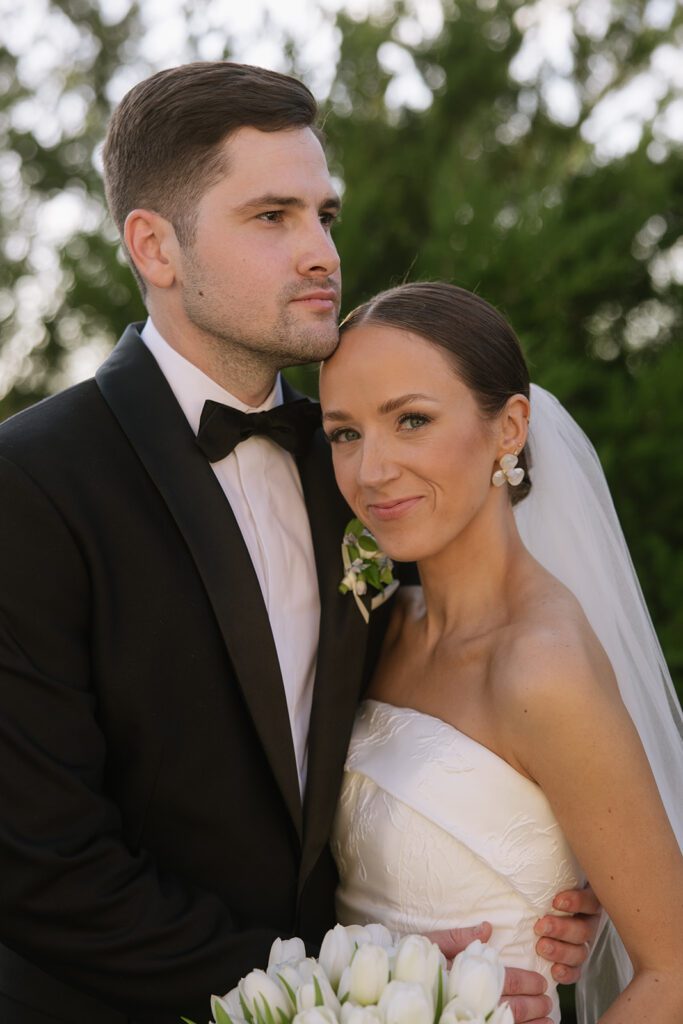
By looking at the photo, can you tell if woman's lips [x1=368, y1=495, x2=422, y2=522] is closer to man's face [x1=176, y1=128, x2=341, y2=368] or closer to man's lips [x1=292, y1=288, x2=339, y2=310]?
man's face [x1=176, y1=128, x2=341, y2=368]

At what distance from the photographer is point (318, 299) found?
286cm

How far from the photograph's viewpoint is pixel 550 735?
2.44 metres

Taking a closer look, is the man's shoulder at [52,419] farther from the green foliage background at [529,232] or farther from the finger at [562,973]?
the green foliage background at [529,232]

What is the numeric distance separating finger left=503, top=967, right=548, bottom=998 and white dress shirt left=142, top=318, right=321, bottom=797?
24.3 inches

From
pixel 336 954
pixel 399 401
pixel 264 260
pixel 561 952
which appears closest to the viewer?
pixel 336 954

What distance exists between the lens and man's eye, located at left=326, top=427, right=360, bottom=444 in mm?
2834

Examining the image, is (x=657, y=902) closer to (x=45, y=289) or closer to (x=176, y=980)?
(x=176, y=980)

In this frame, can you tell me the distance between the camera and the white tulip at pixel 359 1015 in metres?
1.86

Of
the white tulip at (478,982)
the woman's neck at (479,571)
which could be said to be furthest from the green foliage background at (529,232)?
the white tulip at (478,982)

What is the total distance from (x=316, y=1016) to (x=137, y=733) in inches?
A: 31.7

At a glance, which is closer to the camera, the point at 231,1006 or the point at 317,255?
the point at 231,1006

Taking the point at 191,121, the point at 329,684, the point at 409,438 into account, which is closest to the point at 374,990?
the point at 329,684

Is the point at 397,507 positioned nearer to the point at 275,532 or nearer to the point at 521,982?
the point at 275,532

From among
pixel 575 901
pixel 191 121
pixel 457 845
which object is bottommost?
pixel 575 901
